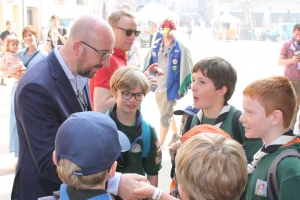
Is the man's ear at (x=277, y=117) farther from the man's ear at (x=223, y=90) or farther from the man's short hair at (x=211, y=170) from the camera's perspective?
the man's short hair at (x=211, y=170)

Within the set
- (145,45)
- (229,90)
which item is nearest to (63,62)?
(229,90)

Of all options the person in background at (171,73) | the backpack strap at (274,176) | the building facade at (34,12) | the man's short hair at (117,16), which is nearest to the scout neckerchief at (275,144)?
the backpack strap at (274,176)

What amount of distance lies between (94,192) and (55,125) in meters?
0.67

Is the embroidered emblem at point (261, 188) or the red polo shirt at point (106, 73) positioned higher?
the red polo shirt at point (106, 73)

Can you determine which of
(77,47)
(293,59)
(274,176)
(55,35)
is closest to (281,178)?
(274,176)

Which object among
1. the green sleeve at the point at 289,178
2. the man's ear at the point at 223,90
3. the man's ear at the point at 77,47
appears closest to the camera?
the green sleeve at the point at 289,178

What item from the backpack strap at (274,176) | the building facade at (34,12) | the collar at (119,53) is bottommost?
the backpack strap at (274,176)

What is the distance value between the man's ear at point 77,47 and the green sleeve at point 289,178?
1.42m

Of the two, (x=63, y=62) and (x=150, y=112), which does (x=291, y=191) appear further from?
(x=150, y=112)

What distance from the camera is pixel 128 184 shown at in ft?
6.72

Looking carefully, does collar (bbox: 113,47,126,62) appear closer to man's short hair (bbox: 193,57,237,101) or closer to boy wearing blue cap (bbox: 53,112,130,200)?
man's short hair (bbox: 193,57,237,101)

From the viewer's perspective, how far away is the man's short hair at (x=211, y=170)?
1.56 metres

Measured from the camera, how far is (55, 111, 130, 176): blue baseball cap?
1604 mm

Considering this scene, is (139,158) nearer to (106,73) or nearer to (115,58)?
(106,73)
